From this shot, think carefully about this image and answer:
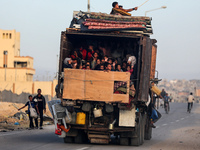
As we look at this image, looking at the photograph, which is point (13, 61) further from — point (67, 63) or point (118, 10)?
point (67, 63)

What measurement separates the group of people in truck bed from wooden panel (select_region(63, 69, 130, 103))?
353 mm

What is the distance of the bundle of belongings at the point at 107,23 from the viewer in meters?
13.3

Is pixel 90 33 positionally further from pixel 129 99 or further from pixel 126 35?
pixel 129 99

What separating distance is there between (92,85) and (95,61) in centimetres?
122

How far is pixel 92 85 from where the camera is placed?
43.1ft

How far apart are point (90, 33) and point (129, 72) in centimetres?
158

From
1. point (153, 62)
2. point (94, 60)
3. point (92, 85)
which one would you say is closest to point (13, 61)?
point (153, 62)

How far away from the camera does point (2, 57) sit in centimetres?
9638

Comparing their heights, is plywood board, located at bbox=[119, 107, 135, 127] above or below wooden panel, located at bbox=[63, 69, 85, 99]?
below

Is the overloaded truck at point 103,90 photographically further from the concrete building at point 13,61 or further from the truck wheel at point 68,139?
the concrete building at point 13,61

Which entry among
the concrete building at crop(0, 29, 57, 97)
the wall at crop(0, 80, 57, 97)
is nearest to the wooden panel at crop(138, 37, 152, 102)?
the wall at crop(0, 80, 57, 97)

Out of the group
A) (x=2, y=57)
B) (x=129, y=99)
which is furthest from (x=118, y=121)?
(x=2, y=57)

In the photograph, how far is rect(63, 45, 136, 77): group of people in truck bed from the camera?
1363cm

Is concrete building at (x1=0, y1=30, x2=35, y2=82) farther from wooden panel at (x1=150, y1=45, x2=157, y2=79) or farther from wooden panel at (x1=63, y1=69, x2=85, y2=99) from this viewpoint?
wooden panel at (x1=63, y1=69, x2=85, y2=99)
